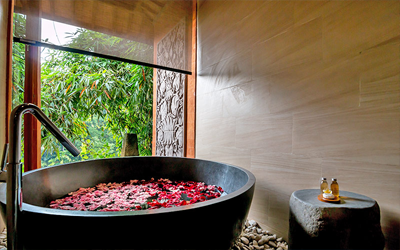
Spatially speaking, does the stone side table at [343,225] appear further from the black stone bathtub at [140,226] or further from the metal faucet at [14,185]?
the metal faucet at [14,185]

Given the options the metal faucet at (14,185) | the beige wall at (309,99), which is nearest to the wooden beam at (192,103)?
the beige wall at (309,99)

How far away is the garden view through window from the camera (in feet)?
10.8

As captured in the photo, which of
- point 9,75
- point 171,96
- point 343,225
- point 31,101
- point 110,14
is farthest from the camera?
point 171,96

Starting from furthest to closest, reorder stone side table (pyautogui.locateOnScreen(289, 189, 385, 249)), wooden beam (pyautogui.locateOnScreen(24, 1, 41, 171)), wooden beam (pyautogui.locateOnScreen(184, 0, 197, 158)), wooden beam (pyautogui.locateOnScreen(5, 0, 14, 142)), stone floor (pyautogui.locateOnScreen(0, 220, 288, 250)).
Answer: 1. wooden beam (pyautogui.locateOnScreen(184, 0, 197, 158))
2. wooden beam (pyautogui.locateOnScreen(24, 1, 41, 171))
3. wooden beam (pyautogui.locateOnScreen(5, 0, 14, 142))
4. stone floor (pyautogui.locateOnScreen(0, 220, 288, 250))
5. stone side table (pyautogui.locateOnScreen(289, 189, 385, 249))

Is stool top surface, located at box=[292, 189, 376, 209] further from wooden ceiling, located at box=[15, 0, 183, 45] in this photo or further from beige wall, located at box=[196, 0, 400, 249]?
wooden ceiling, located at box=[15, 0, 183, 45]

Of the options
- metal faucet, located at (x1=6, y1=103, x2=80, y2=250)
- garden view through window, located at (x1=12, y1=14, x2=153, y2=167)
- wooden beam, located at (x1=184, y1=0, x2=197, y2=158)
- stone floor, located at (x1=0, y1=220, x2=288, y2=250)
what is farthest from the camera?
garden view through window, located at (x1=12, y1=14, x2=153, y2=167)

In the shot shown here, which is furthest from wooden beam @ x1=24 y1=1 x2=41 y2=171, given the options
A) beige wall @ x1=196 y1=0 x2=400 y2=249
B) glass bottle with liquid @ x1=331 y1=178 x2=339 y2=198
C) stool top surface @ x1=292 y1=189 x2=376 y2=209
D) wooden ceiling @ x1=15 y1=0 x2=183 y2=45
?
glass bottle with liquid @ x1=331 y1=178 x2=339 y2=198

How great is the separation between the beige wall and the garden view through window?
7.31ft

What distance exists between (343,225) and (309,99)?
0.75 metres

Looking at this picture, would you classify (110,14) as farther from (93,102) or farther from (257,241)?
(257,241)

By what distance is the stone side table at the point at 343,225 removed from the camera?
0.84 metres

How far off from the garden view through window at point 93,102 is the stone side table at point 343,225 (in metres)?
3.18

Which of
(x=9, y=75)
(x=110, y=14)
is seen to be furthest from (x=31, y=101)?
(x=110, y=14)

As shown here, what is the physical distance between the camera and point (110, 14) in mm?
2043
